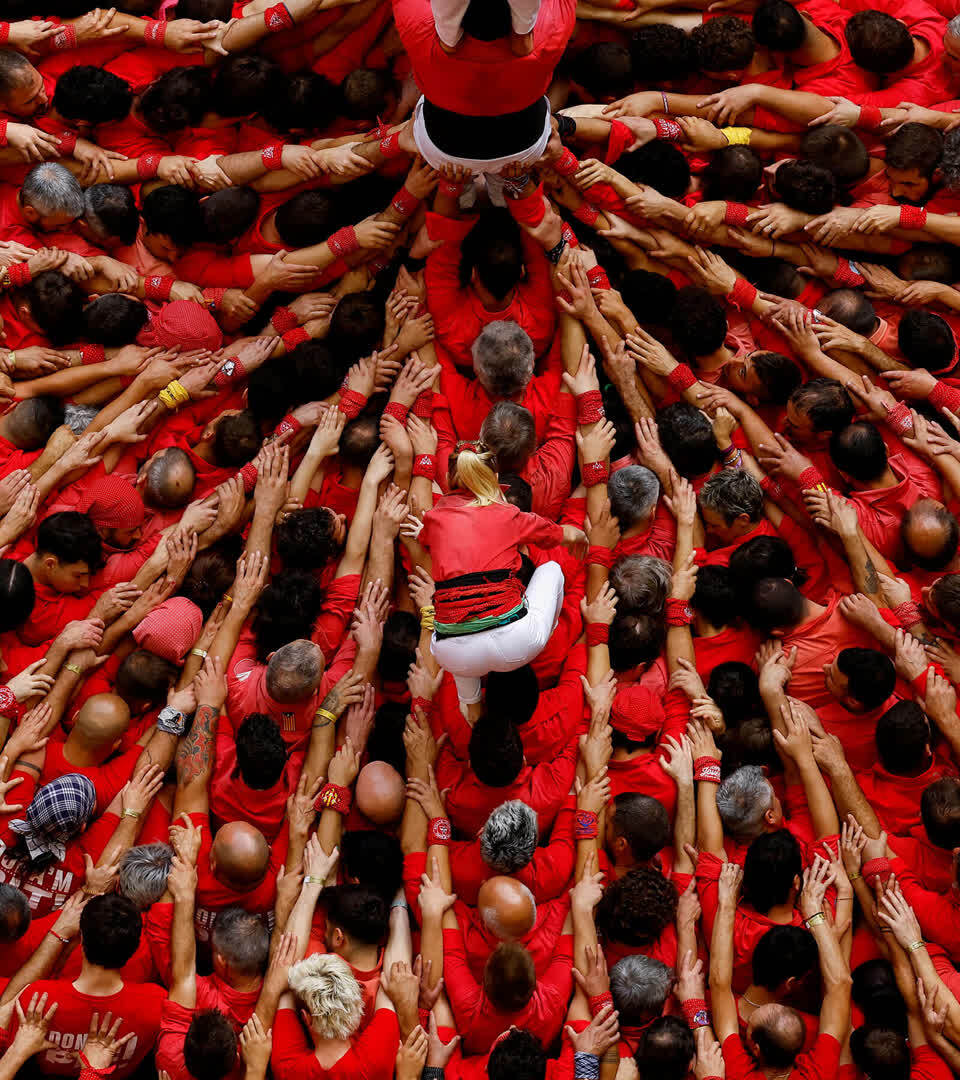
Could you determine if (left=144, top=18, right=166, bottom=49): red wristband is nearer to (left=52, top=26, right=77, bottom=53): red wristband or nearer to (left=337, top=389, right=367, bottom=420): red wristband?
(left=52, top=26, right=77, bottom=53): red wristband

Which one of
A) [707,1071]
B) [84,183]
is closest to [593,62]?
[84,183]

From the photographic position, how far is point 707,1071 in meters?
6.57

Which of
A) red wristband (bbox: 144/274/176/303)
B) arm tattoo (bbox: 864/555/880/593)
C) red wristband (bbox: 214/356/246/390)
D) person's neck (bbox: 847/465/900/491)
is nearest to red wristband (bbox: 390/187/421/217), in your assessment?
red wristband (bbox: 214/356/246/390)

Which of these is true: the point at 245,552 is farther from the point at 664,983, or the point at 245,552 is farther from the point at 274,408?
the point at 664,983

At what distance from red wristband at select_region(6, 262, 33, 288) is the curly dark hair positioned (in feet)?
15.8

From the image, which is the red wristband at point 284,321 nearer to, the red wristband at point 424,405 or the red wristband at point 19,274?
the red wristband at point 424,405

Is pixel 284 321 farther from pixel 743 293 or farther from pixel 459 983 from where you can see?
pixel 459 983

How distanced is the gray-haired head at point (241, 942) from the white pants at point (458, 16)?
433 centimetres

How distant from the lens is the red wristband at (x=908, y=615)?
7426 millimetres

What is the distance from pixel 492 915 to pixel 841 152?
4807 millimetres

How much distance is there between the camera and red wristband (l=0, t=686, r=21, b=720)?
289 inches

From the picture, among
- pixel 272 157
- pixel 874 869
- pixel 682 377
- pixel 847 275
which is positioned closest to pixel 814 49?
pixel 847 275

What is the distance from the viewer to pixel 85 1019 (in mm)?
6684

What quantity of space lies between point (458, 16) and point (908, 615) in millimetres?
3845
